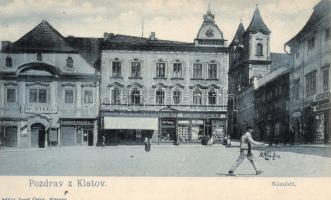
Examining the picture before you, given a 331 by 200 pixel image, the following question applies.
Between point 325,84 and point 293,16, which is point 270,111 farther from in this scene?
point 293,16

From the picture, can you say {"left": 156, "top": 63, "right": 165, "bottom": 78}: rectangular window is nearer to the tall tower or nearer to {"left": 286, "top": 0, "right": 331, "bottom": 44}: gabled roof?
the tall tower

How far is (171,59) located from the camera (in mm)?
11359

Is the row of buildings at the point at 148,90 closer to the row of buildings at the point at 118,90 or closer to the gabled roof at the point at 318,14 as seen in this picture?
the row of buildings at the point at 118,90

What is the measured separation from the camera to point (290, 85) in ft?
32.0

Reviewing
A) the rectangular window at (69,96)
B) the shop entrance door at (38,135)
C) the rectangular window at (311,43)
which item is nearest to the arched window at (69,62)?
the rectangular window at (69,96)

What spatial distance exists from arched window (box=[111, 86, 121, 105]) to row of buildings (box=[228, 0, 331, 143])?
194cm

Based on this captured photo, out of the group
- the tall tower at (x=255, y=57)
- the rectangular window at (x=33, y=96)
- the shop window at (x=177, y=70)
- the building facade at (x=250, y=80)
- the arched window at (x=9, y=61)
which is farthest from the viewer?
the shop window at (x=177, y=70)

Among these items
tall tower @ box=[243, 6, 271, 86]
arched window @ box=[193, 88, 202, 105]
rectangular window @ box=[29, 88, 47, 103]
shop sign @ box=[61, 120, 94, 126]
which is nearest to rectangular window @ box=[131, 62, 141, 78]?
arched window @ box=[193, 88, 202, 105]

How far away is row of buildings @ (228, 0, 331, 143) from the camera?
7.67 m

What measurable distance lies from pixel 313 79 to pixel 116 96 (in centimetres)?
386

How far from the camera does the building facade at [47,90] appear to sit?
8.57 m

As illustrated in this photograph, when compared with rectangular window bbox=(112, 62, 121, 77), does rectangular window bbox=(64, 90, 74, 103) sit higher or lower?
lower

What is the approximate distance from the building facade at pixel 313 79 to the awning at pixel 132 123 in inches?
117

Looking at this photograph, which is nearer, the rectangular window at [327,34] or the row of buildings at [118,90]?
the rectangular window at [327,34]
